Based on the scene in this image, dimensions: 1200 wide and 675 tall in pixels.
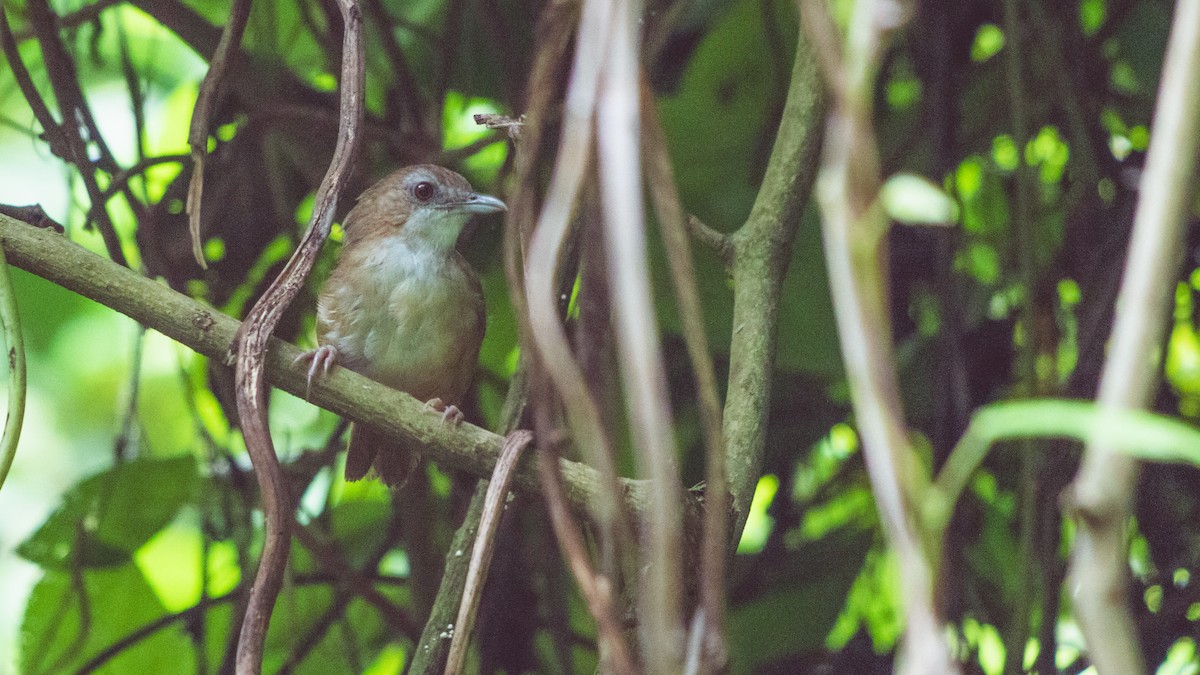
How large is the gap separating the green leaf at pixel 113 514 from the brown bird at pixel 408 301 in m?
0.52

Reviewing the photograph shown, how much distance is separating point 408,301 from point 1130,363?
3123 millimetres

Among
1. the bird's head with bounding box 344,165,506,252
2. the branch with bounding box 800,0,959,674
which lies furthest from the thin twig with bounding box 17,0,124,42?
the branch with bounding box 800,0,959,674

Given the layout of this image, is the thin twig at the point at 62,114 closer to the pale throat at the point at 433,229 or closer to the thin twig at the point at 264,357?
the thin twig at the point at 264,357

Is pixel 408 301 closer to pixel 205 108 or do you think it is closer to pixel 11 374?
pixel 205 108

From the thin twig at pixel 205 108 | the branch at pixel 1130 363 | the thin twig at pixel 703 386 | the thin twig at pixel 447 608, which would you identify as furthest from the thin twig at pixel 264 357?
the branch at pixel 1130 363

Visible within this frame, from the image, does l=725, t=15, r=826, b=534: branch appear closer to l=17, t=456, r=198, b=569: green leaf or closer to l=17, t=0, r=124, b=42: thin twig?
l=17, t=456, r=198, b=569: green leaf

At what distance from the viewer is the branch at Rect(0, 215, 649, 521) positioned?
89.7 inches

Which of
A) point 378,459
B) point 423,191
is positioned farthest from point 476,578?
point 423,191

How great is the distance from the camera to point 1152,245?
106cm

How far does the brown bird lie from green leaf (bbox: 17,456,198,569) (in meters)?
0.52

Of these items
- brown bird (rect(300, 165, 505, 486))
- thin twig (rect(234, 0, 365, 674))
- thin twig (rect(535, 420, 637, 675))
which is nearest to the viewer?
thin twig (rect(535, 420, 637, 675))

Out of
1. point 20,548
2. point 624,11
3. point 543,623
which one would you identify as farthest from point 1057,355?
point 20,548

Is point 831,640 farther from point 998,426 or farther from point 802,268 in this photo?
point 998,426

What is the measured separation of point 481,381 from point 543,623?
3.15 ft
